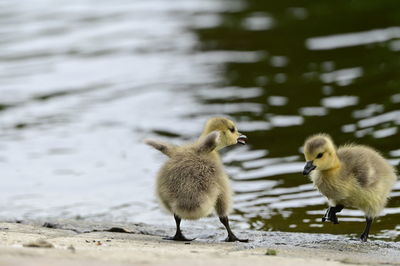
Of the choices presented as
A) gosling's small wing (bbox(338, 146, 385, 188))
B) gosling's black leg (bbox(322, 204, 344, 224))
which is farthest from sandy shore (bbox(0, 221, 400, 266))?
gosling's small wing (bbox(338, 146, 385, 188))

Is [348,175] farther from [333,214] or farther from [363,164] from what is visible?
[333,214]

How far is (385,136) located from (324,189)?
372 centimetres

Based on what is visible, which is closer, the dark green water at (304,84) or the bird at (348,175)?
the bird at (348,175)

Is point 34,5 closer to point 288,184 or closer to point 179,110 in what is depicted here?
point 179,110

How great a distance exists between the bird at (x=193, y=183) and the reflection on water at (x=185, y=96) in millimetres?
1359

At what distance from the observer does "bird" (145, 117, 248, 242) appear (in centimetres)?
614

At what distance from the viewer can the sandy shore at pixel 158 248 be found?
4.72 m

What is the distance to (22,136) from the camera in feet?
37.9

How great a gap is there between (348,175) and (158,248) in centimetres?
178

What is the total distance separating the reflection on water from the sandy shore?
87 cm

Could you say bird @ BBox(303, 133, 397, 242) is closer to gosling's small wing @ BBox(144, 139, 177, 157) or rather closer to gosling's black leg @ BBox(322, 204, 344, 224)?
gosling's black leg @ BBox(322, 204, 344, 224)

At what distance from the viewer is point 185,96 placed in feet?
43.2

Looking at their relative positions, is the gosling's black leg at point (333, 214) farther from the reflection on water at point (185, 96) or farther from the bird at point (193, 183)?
the bird at point (193, 183)

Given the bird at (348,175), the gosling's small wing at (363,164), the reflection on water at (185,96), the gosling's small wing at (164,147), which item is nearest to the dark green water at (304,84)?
the reflection on water at (185,96)
